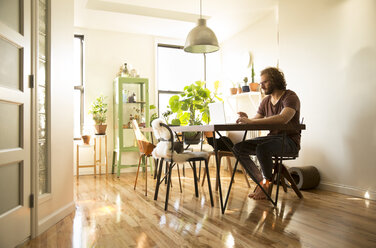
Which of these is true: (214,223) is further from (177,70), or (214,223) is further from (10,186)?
(177,70)

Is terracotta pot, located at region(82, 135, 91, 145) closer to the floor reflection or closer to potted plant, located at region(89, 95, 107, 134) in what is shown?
potted plant, located at region(89, 95, 107, 134)

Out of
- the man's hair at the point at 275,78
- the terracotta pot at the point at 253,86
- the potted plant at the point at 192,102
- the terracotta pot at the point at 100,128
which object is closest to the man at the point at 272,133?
the man's hair at the point at 275,78

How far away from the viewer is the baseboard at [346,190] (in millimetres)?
3118

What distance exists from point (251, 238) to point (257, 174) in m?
1.14

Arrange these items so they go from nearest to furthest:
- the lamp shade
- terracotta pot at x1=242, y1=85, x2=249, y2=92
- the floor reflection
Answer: the floor reflection → the lamp shade → terracotta pot at x1=242, y1=85, x2=249, y2=92

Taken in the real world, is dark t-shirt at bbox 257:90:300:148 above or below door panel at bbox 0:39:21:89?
below

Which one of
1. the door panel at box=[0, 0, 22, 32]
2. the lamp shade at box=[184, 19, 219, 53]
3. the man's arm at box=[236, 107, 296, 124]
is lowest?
the man's arm at box=[236, 107, 296, 124]

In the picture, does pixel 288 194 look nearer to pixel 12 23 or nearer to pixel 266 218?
pixel 266 218

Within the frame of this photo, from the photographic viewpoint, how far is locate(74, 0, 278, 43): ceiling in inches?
176

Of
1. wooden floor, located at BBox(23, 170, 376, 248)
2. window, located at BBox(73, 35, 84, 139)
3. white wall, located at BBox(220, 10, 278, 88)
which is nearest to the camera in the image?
wooden floor, located at BBox(23, 170, 376, 248)

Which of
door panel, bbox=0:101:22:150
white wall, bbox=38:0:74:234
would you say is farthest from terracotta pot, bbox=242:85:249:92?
door panel, bbox=0:101:22:150

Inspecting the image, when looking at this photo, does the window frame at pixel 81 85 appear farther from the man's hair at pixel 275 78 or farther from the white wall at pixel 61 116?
the man's hair at pixel 275 78

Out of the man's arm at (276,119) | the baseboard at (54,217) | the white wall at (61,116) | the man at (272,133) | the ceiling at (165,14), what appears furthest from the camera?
the ceiling at (165,14)

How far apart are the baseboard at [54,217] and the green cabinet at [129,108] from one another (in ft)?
8.32
